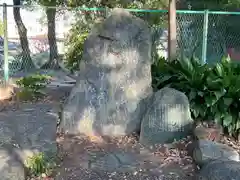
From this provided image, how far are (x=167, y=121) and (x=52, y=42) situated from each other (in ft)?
25.8

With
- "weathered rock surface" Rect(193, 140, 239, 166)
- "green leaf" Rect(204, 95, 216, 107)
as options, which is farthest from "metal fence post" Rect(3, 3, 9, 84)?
"weathered rock surface" Rect(193, 140, 239, 166)

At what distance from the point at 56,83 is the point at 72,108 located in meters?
4.33

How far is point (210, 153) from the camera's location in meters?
4.46

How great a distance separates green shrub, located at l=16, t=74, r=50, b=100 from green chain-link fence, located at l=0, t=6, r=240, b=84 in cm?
63

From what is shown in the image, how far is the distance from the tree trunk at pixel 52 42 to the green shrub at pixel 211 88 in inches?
217

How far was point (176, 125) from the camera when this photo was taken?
5406 mm

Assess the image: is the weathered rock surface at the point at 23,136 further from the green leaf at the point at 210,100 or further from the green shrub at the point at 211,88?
the green leaf at the point at 210,100

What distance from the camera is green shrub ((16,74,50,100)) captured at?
7.46 meters

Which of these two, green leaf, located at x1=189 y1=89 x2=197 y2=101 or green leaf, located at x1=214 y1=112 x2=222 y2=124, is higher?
green leaf, located at x1=189 y1=89 x2=197 y2=101

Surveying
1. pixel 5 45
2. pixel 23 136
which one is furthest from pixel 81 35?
pixel 23 136

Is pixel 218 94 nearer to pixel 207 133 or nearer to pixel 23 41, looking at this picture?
pixel 207 133

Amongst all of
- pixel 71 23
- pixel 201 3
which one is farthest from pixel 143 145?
pixel 201 3

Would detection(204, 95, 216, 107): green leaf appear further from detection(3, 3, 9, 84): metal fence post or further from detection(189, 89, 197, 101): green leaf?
detection(3, 3, 9, 84): metal fence post

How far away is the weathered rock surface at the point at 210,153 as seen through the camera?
440 cm
